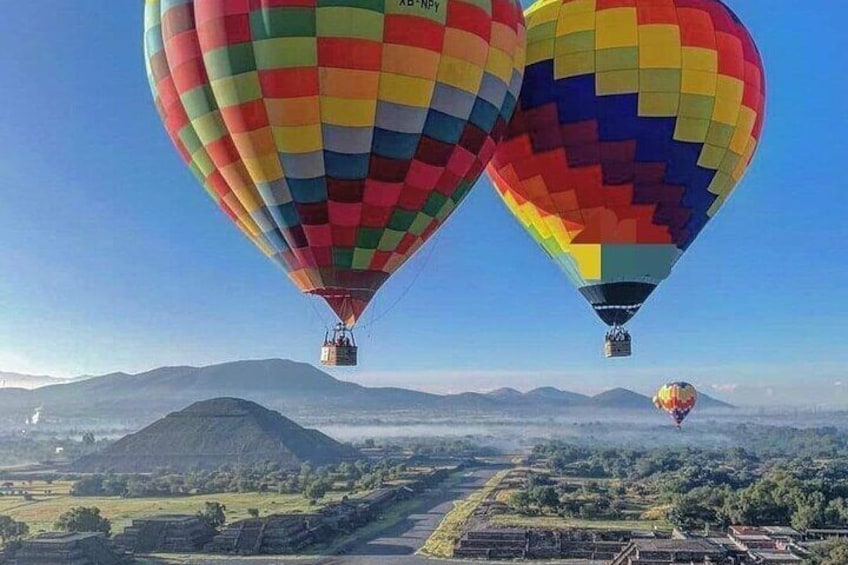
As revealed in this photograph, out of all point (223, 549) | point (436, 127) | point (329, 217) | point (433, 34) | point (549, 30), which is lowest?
point (223, 549)

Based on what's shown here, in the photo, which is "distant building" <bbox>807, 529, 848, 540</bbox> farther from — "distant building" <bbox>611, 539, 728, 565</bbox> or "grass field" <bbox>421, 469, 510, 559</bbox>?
"grass field" <bbox>421, 469, 510, 559</bbox>

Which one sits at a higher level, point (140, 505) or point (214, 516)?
point (214, 516)

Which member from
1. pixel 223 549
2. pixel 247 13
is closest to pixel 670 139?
pixel 247 13

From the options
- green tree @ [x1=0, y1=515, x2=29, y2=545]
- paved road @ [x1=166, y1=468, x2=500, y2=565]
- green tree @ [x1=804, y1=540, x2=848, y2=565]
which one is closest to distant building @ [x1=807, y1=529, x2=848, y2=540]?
green tree @ [x1=804, y1=540, x2=848, y2=565]

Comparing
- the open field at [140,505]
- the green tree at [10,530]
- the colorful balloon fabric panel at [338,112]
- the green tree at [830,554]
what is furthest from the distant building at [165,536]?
the colorful balloon fabric panel at [338,112]

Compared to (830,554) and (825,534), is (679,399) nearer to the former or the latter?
(825,534)

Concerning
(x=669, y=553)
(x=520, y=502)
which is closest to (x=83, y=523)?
(x=520, y=502)

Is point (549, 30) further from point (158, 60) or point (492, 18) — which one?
point (158, 60)
